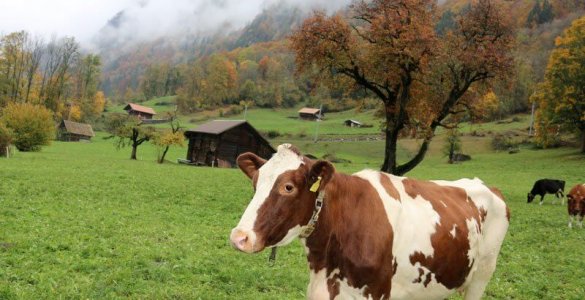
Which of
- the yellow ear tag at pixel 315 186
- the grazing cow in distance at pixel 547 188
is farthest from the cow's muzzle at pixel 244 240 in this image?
the grazing cow in distance at pixel 547 188

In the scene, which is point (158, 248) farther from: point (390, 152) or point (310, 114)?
point (310, 114)

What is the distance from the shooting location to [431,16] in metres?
26.8

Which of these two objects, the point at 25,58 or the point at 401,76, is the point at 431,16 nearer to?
the point at 401,76

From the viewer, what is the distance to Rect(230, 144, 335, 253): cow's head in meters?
4.09

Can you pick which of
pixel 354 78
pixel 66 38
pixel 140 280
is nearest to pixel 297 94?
pixel 66 38

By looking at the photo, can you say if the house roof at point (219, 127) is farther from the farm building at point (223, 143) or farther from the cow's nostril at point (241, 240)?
the cow's nostril at point (241, 240)

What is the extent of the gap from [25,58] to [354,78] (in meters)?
84.5

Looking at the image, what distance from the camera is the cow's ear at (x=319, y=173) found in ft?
14.1

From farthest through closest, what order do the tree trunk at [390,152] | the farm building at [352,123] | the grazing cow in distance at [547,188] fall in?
the farm building at [352,123] → the grazing cow in distance at [547,188] → the tree trunk at [390,152]

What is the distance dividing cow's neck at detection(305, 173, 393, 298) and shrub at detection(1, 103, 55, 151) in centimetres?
6066

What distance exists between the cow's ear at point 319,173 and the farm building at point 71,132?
100 meters

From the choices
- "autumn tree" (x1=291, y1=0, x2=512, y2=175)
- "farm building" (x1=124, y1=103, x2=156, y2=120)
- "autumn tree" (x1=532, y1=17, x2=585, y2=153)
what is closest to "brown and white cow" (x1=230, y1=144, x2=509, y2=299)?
"autumn tree" (x1=291, y1=0, x2=512, y2=175)

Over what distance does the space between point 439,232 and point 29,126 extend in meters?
61.9

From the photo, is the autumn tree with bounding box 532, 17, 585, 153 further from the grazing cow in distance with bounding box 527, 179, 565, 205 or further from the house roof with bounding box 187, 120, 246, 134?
the house roof with bounding box 187, 120, 246, 134
